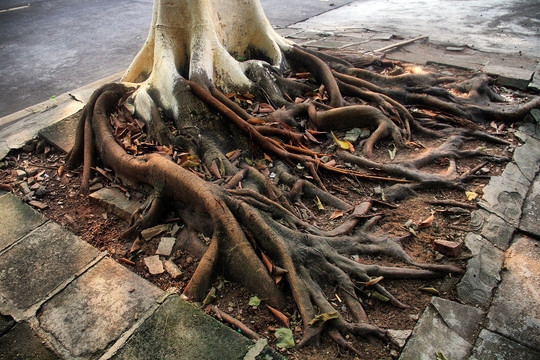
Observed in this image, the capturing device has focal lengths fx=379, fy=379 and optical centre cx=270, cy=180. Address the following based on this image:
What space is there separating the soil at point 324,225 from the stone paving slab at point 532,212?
1.32 feet

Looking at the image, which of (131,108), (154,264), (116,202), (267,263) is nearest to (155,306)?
(154,264)

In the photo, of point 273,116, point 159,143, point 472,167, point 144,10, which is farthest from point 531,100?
point 144,10

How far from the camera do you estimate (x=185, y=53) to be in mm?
4465

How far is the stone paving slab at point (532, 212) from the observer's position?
336cm

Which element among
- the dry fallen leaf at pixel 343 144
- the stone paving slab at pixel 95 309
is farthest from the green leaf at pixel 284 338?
the dry fallen leaf at pixel 343 144

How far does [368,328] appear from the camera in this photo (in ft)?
8.11

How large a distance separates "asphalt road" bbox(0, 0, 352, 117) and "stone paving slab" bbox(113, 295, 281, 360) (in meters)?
5.33

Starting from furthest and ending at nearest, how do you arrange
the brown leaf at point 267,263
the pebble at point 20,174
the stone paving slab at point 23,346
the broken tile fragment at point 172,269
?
the pebble at point 20,174 < the broken tile fragment at point 172,269 < the brown leaf at point 267,263 < the stone paving slab at point 23,346

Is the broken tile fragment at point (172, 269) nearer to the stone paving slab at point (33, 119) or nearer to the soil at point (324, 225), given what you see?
the soil at point (324, 225)

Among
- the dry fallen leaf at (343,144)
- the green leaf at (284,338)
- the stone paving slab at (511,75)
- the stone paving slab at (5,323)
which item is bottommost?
the stone paving slab at (5,323)

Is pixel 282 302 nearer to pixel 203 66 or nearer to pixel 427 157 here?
pixel 427 157

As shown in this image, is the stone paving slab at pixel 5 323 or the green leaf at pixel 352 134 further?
the green leaf at pixel 352 134

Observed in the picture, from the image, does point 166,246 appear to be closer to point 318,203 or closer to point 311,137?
point 318,203

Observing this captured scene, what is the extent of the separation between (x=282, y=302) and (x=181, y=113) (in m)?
2.31
